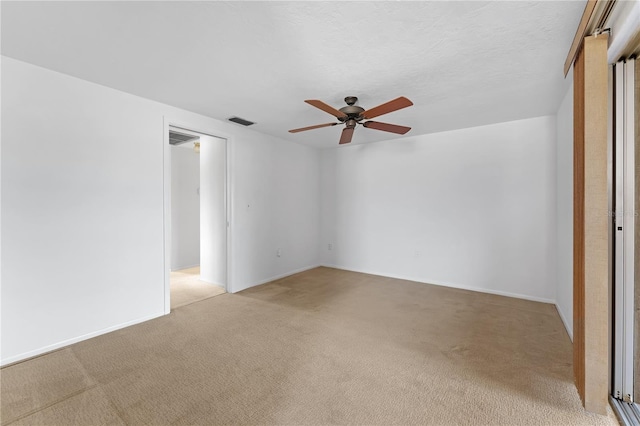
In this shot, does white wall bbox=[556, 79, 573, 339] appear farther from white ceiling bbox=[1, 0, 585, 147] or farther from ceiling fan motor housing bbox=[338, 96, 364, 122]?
ceiling fan motor housing bbox=[338, 96, 364, 122]

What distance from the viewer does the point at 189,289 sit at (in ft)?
14.0

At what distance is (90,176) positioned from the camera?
264 cm

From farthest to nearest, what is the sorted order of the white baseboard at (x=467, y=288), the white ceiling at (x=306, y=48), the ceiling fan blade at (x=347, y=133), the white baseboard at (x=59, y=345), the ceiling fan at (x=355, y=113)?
the white baseboard at (x=467, y=288) < the ceiling fan blade at (x=347, y=133) < the ceiling fan at (x=355, y=113) < the white baseboard at (x=59, y=345) < the white ceiling at (x=306, y=48)

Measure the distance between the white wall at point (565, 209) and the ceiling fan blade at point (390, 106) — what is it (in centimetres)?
160

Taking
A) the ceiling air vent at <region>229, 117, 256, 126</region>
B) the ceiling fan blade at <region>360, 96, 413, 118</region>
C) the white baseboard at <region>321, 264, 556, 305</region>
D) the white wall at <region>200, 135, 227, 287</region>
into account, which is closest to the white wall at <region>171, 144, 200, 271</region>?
the white wall at <region>200, 135, 227, 287</region>

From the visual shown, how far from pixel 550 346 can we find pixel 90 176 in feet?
15.1

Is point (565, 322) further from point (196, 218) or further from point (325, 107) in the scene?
point (196, 218)

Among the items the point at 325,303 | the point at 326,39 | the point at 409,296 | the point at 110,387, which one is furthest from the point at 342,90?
the point at 110,387

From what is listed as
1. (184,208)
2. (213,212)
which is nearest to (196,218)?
(184,208)

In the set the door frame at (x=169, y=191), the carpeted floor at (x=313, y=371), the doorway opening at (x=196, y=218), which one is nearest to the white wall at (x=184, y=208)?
the doorway opening at (x=196, y=218)

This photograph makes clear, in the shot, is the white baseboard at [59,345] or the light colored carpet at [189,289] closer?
the white baseboard at [59,345]

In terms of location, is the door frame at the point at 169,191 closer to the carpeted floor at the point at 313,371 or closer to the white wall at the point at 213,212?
the white wall at the point at 213,212

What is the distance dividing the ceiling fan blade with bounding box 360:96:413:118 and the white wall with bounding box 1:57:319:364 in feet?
7.61

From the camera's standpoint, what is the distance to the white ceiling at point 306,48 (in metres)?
1.64
